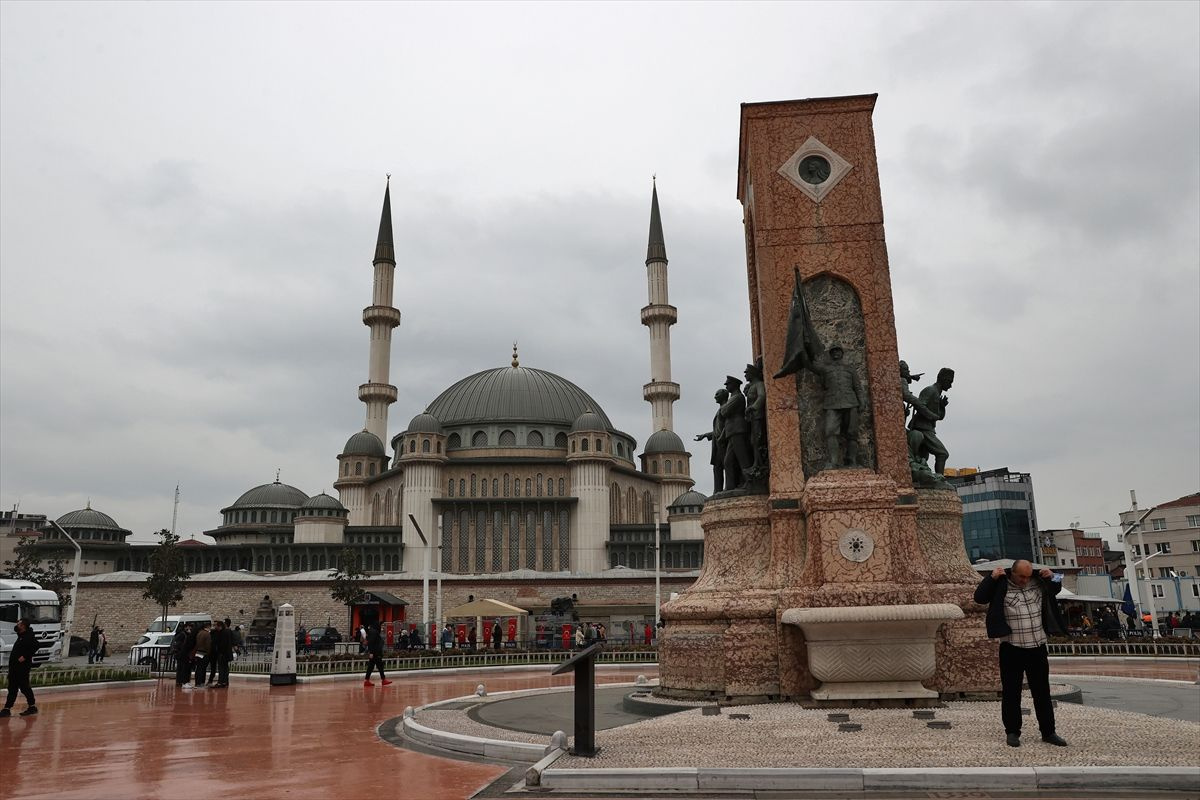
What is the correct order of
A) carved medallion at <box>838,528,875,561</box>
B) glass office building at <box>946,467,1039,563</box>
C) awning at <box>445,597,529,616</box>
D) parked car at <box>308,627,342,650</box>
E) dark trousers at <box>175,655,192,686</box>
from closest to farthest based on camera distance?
carved medallion at <box>838,528,875,561</box>, dark trousers at <box>175,655,192,686</box>, parked car at <box>308,627,342,650</box>, awning at <box>445,597,529,616</box>, glass office building at <box>946,467,1039,563</box>

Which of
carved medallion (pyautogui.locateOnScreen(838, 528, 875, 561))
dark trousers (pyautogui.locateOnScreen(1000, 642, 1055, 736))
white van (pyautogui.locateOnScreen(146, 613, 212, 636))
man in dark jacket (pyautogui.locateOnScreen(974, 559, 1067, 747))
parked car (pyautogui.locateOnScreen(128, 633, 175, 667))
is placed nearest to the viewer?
dark trousers (pyautogui.locateOnScreen(1000, 642, 1055, 736))

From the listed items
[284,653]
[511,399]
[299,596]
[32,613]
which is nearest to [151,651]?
[32,613]

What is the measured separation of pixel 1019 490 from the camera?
71.6 m

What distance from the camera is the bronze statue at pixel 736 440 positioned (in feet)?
34.4

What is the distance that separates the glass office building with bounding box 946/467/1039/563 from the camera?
7000 centimetres

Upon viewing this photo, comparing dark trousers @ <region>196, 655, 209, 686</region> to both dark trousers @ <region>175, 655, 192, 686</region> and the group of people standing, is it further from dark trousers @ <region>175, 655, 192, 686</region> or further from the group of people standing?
dark trousers @ <region>175, 655, 192, 686</region>

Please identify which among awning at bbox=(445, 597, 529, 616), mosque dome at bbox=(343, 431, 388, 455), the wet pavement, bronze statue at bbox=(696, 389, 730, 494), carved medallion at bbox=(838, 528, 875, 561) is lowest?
the wet pavement

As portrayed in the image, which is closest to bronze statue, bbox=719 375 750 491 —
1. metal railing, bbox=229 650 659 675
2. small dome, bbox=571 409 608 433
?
metal railing, bbox=229 650 659 675

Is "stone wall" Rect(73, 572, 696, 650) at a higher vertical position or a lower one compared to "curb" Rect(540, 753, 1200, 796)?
higher

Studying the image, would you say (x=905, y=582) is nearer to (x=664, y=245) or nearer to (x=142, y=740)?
(x=142, y=740)

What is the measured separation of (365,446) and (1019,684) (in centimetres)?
5916

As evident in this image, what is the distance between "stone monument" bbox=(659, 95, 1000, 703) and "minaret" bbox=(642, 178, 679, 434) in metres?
49.8

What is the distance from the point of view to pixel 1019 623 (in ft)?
19.2

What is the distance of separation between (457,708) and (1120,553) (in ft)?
318
